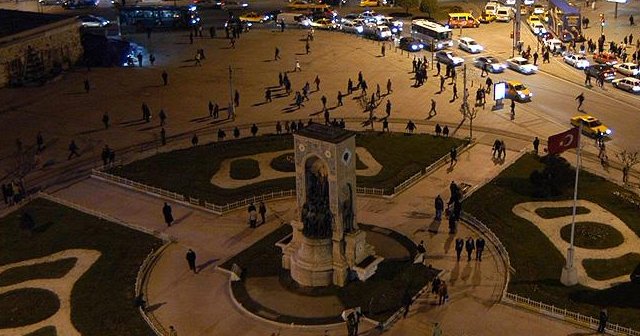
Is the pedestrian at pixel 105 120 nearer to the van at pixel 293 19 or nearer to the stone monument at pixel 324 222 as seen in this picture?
the stone monument at pixel 324 222

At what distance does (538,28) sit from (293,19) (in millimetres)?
30419

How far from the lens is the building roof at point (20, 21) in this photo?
7994cm

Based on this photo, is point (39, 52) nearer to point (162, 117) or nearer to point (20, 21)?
point (20, 21)

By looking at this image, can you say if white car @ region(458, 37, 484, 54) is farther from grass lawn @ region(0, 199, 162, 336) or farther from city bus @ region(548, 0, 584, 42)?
grass lawn @ region(0, 199, 162, 336)

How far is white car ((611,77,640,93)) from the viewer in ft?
231

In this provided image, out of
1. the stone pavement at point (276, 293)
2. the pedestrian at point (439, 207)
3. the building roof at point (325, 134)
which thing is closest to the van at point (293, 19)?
the stone pavement at point (276, 293)

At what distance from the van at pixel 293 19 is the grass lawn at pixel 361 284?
5980cm

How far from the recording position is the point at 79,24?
285ft

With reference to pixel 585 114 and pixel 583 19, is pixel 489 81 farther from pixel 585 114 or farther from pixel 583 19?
pixel 583 19

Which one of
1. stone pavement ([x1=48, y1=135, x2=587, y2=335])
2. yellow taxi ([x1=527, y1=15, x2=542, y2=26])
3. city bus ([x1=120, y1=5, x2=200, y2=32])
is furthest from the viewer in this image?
city bus ([x1=120, y1=5, x2=200, y2=32])

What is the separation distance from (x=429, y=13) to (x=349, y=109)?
137 ft

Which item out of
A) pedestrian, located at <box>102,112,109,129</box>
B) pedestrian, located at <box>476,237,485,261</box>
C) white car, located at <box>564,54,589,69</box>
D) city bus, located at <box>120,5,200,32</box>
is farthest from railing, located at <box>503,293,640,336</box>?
city bus, located at <box>120,5,200,32</box>

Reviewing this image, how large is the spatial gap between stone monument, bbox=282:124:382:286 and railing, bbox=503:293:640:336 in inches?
277

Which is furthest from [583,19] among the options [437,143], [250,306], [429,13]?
[250,306]
